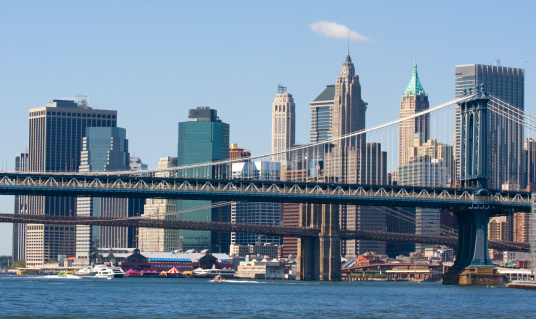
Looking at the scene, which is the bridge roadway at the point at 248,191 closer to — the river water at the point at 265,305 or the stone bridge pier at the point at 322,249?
the river water at the point at 265,305

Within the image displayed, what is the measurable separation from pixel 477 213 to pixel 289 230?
50.6m

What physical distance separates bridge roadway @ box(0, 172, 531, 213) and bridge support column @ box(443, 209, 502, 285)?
1.39 meters

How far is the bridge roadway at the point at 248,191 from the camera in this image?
105000 mm

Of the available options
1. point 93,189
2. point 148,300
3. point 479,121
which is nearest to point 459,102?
point 479,121

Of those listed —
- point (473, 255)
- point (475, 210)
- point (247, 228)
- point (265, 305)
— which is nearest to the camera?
point (265, 305)

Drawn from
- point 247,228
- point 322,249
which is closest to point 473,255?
point 322,249

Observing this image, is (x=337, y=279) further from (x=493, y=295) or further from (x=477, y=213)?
(x=493, y=295)

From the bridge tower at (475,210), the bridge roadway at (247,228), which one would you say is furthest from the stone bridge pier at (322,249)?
the bridge tower at (475,210)

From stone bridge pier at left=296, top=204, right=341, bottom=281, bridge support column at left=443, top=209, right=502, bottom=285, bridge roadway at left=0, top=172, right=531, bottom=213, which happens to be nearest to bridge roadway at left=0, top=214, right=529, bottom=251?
stone bridge pier at left=296, top=204, right=341, bottom=281

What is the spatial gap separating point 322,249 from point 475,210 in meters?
47.8

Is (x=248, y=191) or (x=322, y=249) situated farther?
(x=322, y=249)

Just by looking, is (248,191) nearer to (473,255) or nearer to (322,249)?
(473,255)

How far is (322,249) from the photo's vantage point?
152625 mm

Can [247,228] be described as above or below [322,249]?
above
